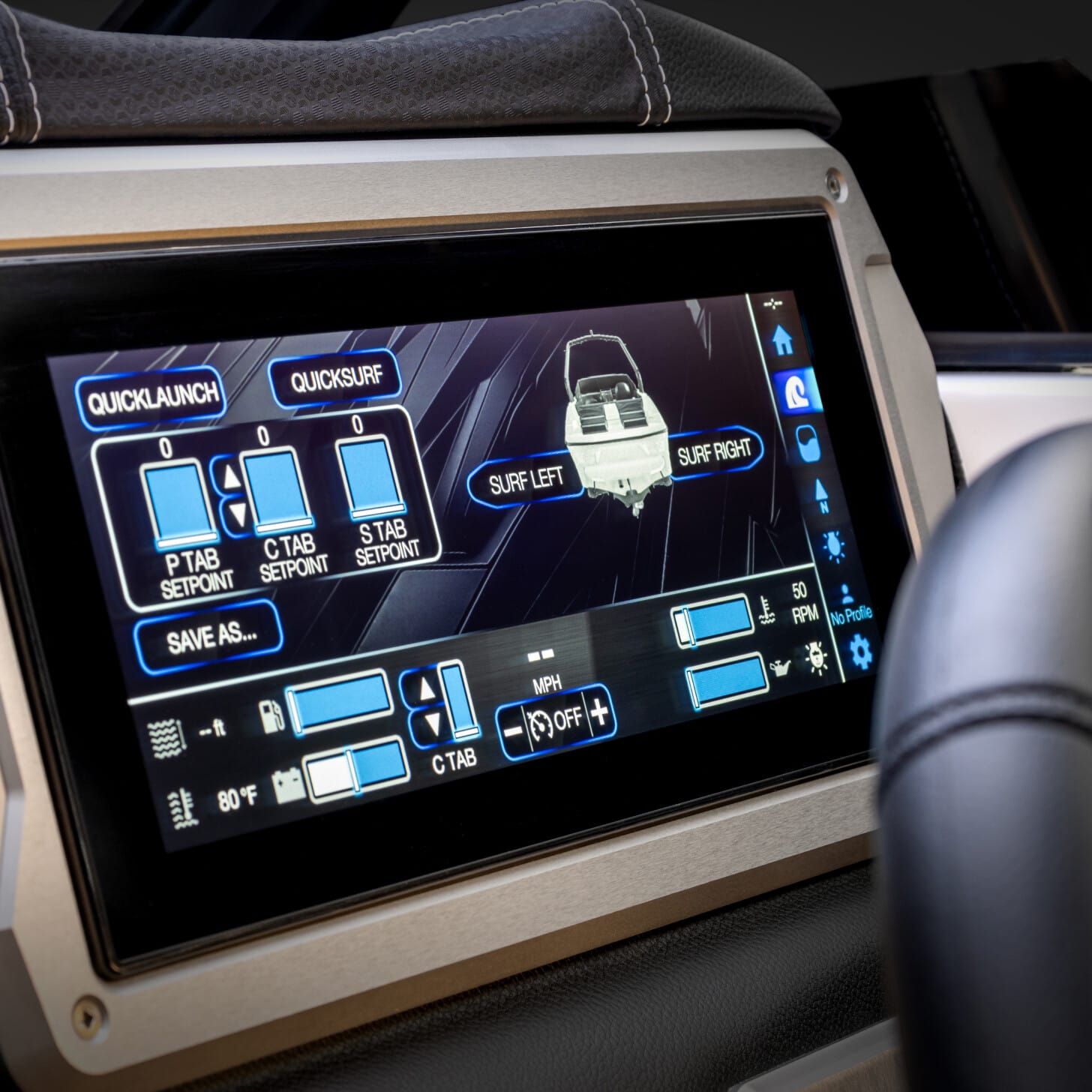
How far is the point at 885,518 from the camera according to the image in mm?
909

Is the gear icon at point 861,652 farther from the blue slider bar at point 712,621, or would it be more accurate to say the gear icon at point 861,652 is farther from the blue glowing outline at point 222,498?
the blue glowing outline at point 222,498

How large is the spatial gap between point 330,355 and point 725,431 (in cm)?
27

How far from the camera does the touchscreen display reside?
652 millimetres

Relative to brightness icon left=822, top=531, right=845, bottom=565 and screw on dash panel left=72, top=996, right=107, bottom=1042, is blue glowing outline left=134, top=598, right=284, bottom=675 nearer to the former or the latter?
screw on dash panel left=72, top=996, right=107, bottom=1042

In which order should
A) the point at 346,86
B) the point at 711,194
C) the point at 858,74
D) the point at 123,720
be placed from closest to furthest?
1. the point at 123,720
2. the point at 346,86
3. the point at 711,194
4. the point at 858,74

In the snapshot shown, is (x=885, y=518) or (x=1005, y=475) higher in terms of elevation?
(x=1005, y=475)

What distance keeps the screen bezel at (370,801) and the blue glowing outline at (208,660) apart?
0.01 metres

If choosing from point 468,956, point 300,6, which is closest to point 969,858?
point 468,956

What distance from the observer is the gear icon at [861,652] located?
0.86 meters

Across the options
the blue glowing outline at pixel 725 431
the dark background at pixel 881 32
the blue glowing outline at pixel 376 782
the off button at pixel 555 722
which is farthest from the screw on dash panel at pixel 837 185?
the dark background at pixel 881 32

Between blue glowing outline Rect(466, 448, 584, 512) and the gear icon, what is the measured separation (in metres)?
0.23

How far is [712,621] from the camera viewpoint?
805 millimetres

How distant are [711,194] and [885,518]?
26 cm

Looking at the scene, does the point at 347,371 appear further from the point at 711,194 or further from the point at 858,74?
the point at 858,74
